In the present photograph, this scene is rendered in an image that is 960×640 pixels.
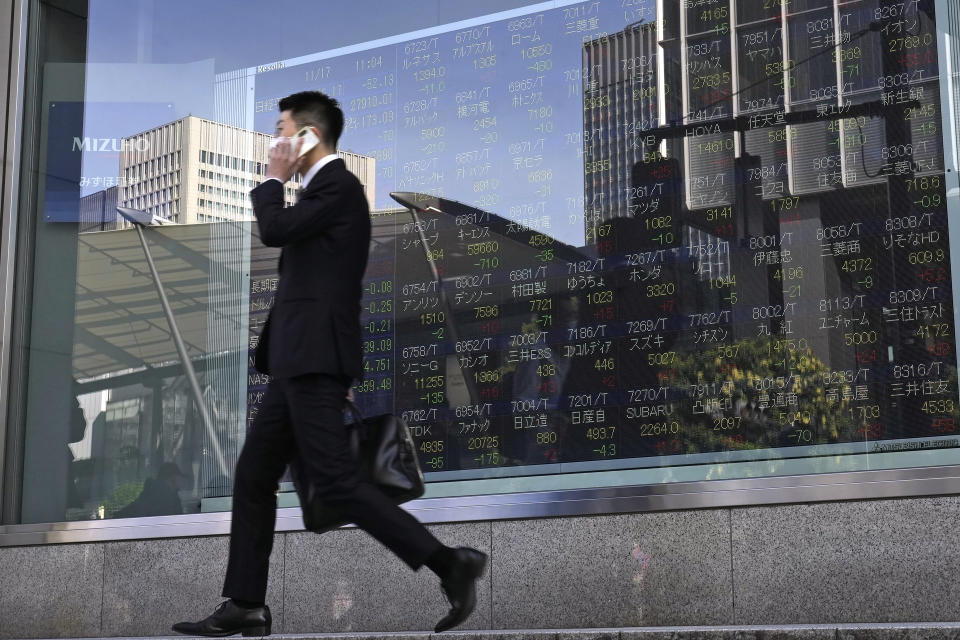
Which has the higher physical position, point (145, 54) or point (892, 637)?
point (145, 54)

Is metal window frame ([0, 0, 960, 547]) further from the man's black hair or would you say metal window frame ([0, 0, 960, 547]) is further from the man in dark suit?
the man's black hair

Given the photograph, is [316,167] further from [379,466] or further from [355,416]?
[379,466]

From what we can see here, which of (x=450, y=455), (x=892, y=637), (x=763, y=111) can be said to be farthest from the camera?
(x=450, y=455)

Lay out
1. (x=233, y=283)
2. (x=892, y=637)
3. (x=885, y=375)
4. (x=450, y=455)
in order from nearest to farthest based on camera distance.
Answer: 1. (x=892, y=637)
2. (x=885, y=375)
3. (x=450, y=455)
4. (x=233, y=283)

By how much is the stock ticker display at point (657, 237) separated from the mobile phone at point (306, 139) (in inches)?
93.4

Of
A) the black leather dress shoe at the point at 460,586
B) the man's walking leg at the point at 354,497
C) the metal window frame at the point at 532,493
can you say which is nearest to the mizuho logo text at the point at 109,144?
the metal window frame at the point at 532,493

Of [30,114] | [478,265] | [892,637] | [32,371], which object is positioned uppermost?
[30,114]

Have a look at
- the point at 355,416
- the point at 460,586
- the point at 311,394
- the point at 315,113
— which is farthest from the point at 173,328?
the point at 460,586

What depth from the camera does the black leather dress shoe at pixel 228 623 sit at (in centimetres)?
502

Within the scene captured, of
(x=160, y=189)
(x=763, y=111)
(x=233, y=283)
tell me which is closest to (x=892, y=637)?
(x=763, y=111)

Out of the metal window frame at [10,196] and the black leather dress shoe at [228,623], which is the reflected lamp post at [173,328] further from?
the black leather dress shoe at [228,623]

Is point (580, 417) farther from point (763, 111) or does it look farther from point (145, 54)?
point (145, 54)

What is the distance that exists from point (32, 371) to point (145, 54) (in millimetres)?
2201

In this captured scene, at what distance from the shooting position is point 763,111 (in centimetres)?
692
